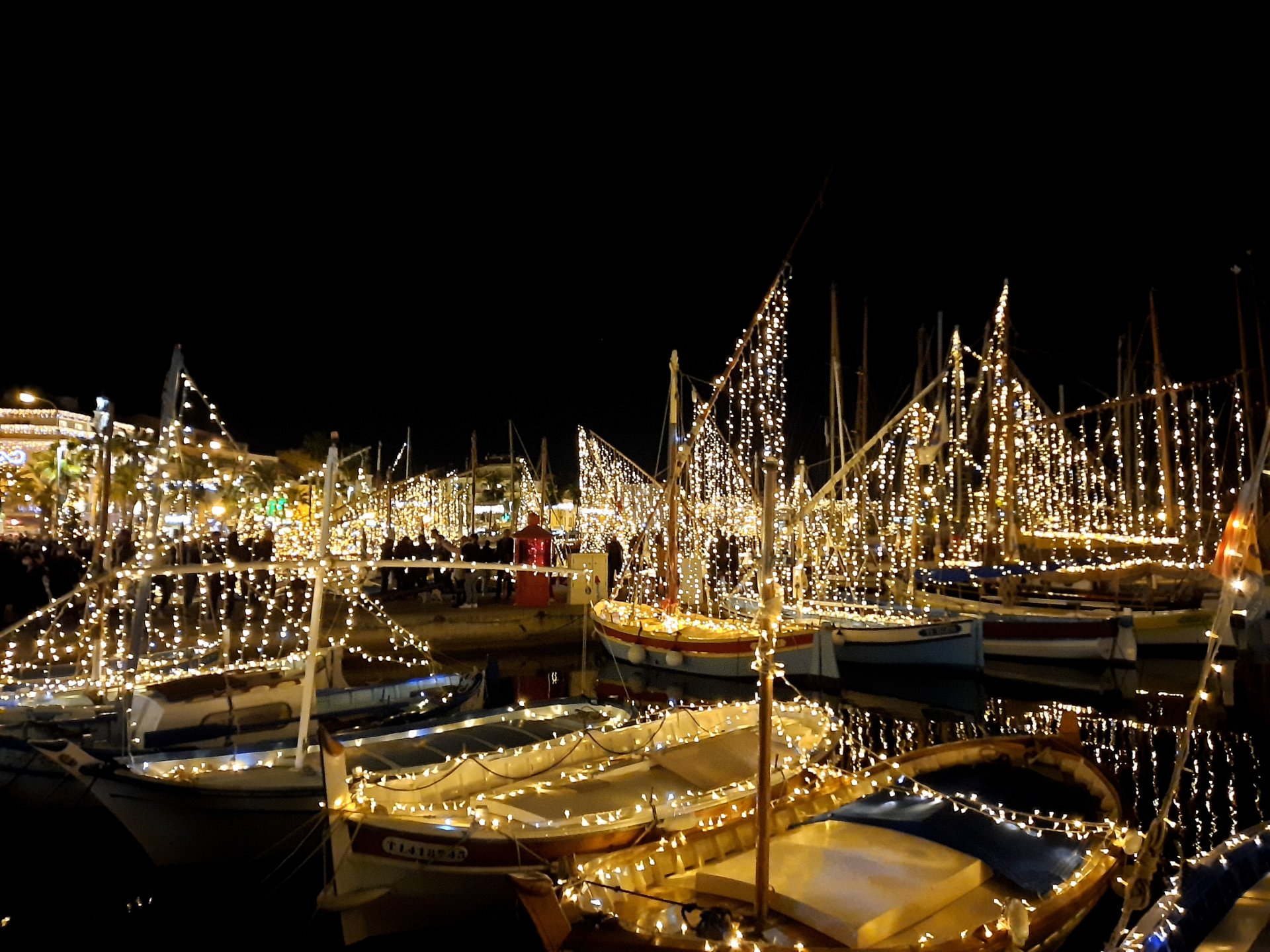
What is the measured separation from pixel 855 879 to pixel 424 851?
12.3 ft

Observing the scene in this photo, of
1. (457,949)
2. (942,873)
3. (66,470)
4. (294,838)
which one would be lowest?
(457,949)

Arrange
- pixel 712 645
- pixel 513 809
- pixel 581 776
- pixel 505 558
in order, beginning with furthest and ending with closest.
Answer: pixel 505 558 < pixel 712 645 < pixel 581 776 < pixel 513 809

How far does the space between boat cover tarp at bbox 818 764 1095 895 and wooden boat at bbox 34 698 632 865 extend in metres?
4.41

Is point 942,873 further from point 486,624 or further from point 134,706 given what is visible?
point 486,624

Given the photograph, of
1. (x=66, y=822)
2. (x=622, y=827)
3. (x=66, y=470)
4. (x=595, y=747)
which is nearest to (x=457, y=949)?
(x=622, y=827)

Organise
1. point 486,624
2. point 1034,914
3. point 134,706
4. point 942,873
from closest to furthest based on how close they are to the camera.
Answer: point 1034,914 < point 942,873 < point 134,706 < point 486,624

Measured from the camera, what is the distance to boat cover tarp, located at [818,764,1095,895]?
24.3 ft

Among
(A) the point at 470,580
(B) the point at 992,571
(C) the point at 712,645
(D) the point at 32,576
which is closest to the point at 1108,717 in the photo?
(C) the point at 712,645

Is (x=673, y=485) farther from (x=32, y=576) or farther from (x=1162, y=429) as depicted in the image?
(x=1162, y=429)

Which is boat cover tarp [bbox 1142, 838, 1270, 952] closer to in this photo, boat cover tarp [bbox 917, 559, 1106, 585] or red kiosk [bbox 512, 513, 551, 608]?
boat cover tarp [bbox 917, 559, 1106, 585]

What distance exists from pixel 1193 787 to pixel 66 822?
1594 centimetres

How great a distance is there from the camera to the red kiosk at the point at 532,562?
25500 millimetres

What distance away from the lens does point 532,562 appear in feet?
83.8

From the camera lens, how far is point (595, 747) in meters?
10.7
